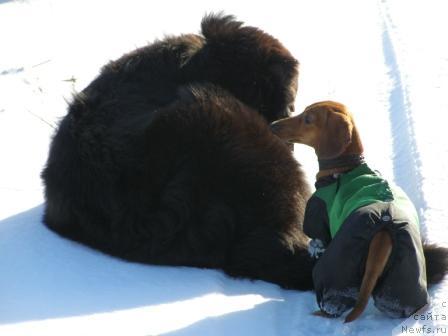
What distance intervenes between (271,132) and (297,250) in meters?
0.78

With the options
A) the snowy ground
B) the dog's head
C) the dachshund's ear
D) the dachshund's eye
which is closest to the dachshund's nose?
the dog's head

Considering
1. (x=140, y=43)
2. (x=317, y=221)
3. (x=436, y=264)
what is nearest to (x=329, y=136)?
(x=317, y=221)

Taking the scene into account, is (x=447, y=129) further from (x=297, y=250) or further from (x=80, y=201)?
(x=80, y=201)

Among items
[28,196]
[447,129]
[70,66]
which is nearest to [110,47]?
[70,66]

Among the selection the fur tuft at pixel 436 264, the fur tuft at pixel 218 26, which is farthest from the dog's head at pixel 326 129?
the fur tuft at pixel 218 26

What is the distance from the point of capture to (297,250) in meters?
3.64

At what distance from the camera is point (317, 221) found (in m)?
3.49

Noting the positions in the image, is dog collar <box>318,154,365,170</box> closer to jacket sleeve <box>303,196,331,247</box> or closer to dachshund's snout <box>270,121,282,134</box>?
jacket sleeve <box>303,196,331,247</box>

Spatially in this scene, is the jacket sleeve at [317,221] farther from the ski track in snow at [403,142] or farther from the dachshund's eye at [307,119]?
the ski track in snow at [403,142]

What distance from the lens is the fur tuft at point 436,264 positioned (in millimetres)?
3307

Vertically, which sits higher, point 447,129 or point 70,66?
point 70,66

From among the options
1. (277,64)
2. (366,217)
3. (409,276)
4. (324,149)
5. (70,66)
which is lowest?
(409,276)

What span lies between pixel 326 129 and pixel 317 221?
508 mm

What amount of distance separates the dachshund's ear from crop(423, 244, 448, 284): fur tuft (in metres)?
0.69
